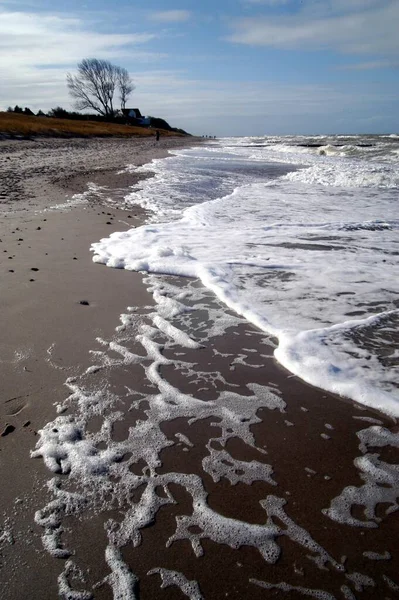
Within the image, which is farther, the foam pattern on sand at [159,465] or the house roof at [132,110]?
the house roof at [132,110]

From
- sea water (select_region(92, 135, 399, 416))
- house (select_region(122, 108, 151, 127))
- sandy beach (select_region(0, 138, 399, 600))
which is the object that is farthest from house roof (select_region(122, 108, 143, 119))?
sandy beach (select_region(0, 138, 399, 600))

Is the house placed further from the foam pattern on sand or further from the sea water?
the foam pattern on sand

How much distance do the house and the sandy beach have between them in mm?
83065

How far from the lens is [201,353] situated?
113 inches

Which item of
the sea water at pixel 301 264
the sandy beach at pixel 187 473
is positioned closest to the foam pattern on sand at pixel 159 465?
the sandy beach at pixel 187 473

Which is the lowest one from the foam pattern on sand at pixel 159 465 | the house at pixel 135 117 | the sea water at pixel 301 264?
the foam pattern on sand at pixel 159 465

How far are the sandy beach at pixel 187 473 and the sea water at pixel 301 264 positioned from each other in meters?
0.27

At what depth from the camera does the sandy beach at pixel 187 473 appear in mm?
1429

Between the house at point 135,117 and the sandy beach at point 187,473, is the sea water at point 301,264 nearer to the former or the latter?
the sandy beach at point 187,473

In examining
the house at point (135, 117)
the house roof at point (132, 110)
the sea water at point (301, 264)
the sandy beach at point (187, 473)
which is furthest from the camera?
the house roof at point (132, 110)

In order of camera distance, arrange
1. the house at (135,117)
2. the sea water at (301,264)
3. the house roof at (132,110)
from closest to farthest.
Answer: the sea water at (301,264) → the house at (135,117) → the house roof at (132,110)

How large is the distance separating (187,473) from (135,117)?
89154mm

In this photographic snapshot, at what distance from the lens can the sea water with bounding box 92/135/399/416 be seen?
2.77 meters

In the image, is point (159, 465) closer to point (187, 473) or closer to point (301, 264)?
point (187, 473)
